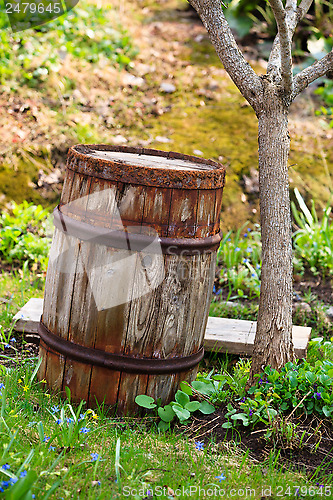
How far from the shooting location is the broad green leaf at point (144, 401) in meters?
2.00

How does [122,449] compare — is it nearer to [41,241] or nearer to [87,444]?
[87,444]

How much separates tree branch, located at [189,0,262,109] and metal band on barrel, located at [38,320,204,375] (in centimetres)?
116

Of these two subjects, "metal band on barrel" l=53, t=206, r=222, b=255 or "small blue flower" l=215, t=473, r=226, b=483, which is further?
"metal band on barrel" l=53, t=206, r=222, b=255

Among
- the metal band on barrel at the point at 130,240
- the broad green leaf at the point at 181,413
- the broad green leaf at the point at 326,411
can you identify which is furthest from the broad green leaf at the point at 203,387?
the metal band on barrel at the point at 130,240

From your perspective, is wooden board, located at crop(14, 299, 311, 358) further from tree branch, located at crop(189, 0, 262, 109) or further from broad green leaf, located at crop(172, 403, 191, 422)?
tree branch, located at crop(189, 0, 262, 109)

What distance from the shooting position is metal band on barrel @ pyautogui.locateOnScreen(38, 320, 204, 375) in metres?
1.99

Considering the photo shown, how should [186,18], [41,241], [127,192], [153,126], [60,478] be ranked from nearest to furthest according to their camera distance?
[60,478], [127,192], [41,241], [153,126], [186,18]

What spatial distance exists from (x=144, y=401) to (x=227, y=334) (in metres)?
0.85

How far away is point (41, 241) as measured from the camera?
374cm

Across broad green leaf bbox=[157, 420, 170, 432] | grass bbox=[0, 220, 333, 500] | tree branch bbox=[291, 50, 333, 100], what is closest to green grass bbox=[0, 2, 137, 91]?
tree branch bbox=[291, 50, 333, 100]

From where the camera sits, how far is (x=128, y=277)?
193 centimetres

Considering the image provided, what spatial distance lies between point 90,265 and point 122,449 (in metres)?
0.71

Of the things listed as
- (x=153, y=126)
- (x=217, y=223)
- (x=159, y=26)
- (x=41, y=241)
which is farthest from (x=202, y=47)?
(x=217, y=223)

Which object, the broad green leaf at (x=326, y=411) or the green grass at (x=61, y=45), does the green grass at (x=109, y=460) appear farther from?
the green grass at (x=61, y=45)
